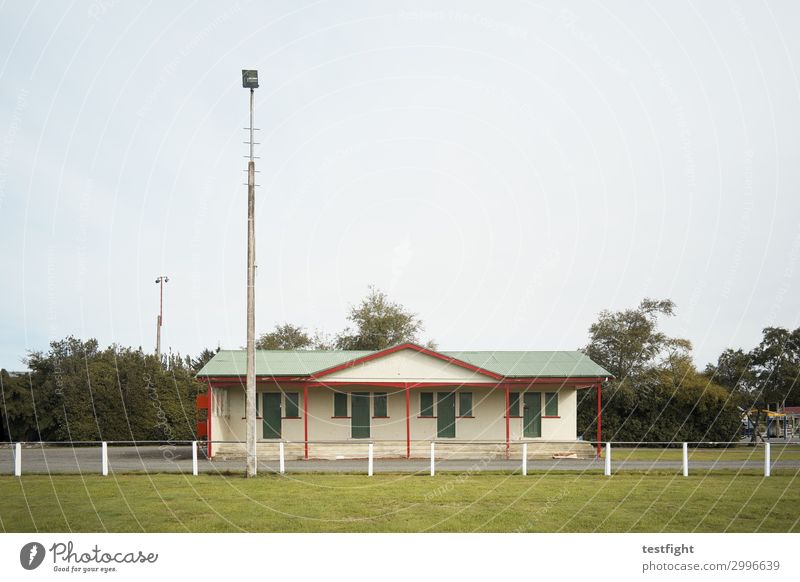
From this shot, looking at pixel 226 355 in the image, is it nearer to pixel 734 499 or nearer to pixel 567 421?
pixel 567 421

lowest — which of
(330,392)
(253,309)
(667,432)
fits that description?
(667,432)

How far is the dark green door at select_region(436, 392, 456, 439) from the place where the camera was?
30684mm

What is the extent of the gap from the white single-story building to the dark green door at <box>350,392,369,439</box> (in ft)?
0.14

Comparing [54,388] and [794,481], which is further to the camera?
[54,388]

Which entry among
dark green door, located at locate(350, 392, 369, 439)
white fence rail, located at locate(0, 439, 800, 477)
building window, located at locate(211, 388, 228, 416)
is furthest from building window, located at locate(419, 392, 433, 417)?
building window, located at locate(211, 388, 228, 416)

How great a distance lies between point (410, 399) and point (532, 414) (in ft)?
17.8

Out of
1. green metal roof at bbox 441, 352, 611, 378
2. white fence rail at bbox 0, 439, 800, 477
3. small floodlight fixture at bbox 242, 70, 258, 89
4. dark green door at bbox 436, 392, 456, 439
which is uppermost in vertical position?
small floodlight fixture at bbox 242, 70, 258, 89

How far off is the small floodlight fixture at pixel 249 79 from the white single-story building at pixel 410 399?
13912 millimetres

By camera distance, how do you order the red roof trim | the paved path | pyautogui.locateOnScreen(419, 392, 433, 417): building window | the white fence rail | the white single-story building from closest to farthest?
the white fence rail, the paved path, the red roof trim, the white single-story building, pyautogui.locateOnScreen(419, 392, 433, 417): building window

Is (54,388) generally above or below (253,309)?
below

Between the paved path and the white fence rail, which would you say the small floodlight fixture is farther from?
the paved path

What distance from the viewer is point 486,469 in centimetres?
2144
